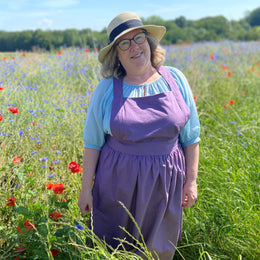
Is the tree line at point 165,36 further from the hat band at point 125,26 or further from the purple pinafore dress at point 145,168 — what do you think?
the purple pinafore dress at point 145,168

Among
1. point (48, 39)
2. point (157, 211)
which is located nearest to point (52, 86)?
point (157, 211)

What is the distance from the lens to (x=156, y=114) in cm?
175

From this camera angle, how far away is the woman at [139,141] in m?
1.78

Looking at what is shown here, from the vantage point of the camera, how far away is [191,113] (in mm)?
1954

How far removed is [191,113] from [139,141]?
1.36 feet

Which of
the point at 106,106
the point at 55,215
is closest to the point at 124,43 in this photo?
the point at 106,106

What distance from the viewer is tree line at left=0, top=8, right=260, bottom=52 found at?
290 inches

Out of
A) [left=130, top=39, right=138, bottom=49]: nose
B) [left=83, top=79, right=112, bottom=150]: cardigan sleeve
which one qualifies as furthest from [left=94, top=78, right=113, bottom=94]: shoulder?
[left=130, top=39, right=138, bottom=49]: nose

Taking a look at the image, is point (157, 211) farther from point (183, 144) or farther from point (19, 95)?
point (19, 95)

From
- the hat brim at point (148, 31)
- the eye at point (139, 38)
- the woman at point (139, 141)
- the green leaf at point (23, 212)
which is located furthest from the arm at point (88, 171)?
the eye at point (139, 38)

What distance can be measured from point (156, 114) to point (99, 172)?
0.53 meters

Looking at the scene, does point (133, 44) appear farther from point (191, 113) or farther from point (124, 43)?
point (191, 113)

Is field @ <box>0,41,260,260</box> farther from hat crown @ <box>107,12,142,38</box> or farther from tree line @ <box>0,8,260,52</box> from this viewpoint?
tree line @ <box>0,8,260,52</box>

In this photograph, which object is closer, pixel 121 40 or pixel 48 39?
pixel 121 40
